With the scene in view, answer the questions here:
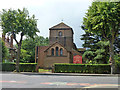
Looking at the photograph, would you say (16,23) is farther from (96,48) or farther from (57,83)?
(96,48)

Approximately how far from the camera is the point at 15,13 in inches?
1031

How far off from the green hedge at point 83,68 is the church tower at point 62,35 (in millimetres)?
22827

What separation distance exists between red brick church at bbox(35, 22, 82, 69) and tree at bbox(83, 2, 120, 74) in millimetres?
19718

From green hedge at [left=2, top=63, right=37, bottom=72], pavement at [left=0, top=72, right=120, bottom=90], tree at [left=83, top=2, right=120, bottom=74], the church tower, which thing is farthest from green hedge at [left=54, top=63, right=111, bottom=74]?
the church tower

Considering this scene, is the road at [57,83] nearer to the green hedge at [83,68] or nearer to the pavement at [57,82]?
the pavement at [57,82]

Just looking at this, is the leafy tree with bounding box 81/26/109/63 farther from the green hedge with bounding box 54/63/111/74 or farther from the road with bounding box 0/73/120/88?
the road with bounding box 0/73/120/88

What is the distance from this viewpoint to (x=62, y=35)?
1988 inches

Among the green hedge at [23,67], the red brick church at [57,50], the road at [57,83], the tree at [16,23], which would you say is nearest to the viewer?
the road at [57,83]

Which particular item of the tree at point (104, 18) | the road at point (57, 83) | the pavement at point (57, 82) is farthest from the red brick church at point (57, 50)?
the road at point (57, 83)

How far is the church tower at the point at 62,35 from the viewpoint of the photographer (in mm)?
50156

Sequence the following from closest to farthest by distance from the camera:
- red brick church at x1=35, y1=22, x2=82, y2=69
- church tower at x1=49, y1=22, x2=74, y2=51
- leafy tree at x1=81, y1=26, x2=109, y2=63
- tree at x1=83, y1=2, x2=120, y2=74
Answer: tree at x1=83, y1=2, x2=120, y2=74 < leafy tree at x1=81, y1=26, x2=109, y2=63 < red brick church at x1=35, y1=22, x2=82, y2=69 < church tower at x1=49, y1=22, x2=74, y2=51

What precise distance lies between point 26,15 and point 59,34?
24.4 metres

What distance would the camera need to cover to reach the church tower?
50156 mm

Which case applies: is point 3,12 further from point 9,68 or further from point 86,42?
point 86,42
